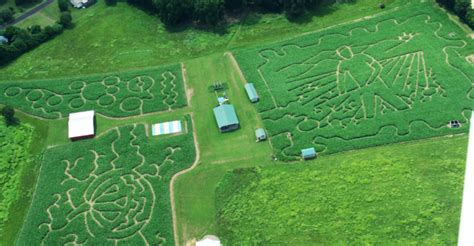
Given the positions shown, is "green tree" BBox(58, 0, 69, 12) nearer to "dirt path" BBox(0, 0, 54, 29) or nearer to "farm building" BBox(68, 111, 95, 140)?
"dirt path" BBox(0, 0, 54, 29)

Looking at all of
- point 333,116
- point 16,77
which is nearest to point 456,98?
point 333,116

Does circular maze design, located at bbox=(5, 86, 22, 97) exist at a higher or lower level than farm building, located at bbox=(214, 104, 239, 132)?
higher

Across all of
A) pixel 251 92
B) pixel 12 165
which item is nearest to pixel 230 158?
pixel 251 92

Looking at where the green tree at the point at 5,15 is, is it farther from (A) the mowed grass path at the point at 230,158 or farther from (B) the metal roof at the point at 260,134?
(B) the metal roof at the point at 260,134

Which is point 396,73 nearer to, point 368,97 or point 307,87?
point 368,97

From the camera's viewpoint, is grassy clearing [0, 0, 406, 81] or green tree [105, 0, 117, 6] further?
green tree [105, 0, 117, 6]

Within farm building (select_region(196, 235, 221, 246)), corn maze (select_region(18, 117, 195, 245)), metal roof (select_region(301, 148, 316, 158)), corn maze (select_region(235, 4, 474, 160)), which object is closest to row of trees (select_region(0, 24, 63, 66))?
corn maze (select_region(18, 117, 195, 245))

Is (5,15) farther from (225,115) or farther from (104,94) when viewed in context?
(225,115)

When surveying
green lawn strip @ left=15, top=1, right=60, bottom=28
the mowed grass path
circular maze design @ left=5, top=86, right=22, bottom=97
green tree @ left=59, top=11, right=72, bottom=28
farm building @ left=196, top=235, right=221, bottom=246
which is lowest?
farm building @ left=196, top=235, right=221, bottom=246
